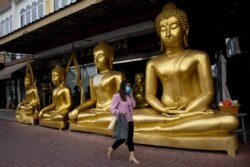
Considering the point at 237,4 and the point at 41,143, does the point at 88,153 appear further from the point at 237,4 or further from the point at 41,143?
the point at 237,4

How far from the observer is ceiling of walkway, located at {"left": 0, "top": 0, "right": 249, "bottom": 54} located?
31.1ft

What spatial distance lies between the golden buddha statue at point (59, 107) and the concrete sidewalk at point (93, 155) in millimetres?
1797

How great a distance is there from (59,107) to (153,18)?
432 centimetres

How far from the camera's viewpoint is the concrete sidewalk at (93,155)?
17.8 ft

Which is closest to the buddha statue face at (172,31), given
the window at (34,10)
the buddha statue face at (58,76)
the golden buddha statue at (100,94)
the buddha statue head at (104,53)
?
the golden buddha statue at (100,94)

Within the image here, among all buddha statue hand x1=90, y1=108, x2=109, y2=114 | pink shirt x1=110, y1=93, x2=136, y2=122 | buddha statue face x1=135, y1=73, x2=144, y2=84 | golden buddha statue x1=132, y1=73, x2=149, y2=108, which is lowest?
buddha statue hand x1=90, y1=108, x2=109, y2=114

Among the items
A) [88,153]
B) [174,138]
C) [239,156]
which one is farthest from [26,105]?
[239,156]

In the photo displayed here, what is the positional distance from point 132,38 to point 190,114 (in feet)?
18.8

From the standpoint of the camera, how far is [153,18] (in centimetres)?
1016

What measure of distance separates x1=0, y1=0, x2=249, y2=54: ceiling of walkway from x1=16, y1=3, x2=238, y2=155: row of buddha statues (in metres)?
1.66

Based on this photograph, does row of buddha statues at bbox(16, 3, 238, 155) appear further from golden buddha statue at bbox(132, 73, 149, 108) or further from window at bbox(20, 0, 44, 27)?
window at bbox(20, 0, 44, 27)

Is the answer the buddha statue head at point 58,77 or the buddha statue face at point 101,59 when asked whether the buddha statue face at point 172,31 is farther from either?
the buddha statue head at point 58,77

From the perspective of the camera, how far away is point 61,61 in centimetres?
1570

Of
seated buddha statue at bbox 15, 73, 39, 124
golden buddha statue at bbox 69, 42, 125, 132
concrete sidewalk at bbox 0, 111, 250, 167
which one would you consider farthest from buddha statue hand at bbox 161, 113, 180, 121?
seated buddha statue at bbox 15, 73, 39, 124
